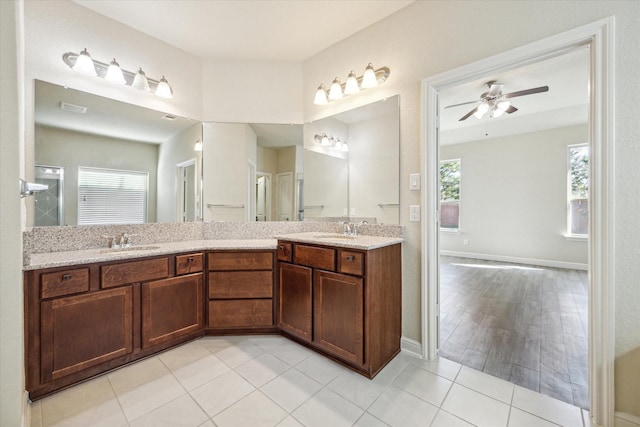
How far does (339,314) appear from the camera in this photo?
1876mm

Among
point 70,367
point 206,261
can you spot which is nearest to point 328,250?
point 206,261

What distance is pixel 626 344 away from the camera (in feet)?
4.29

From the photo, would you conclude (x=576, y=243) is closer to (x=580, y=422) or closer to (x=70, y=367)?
(x=580, y=422)

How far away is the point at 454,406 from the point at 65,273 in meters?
2.47

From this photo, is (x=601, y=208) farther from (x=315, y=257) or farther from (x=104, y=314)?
(x=104, y=314)

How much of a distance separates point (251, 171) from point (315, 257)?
1312mm

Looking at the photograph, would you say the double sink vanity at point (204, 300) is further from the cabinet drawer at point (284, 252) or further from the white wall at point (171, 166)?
the white wall at point (171, 166)

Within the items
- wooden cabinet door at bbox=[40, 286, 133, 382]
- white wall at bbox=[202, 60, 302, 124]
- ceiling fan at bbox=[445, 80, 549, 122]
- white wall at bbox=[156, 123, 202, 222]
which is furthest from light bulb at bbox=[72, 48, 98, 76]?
ceiling fan at bbox=[445, 80, 549, 122]

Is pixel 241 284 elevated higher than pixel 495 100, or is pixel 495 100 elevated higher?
pixel 495 100

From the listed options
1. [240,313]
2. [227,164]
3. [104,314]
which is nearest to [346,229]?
[240,313]

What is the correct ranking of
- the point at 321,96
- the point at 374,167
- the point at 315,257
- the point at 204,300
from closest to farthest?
the point at 315,257 → the point at 204,300 → the point at 374,167 → the point at 321,96

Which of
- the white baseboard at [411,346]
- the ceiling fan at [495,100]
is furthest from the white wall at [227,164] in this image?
the ceiling fan at [495,100]

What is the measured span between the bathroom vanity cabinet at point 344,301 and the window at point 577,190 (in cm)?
490

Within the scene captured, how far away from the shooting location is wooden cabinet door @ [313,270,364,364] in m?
1.76
